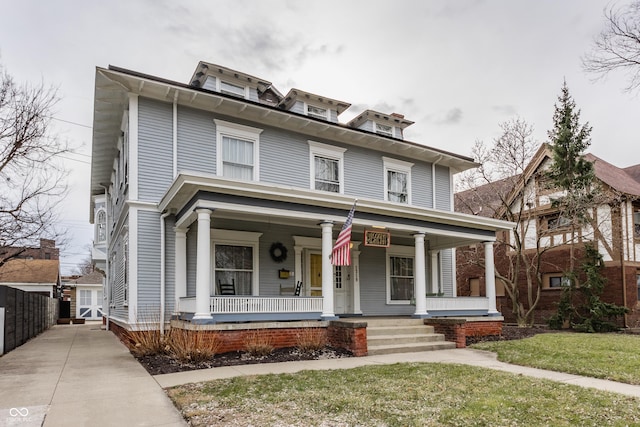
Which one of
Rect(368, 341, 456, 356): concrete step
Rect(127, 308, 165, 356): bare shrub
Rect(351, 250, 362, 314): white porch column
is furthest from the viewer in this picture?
Rect(351, 250, 362, 314): white porch column

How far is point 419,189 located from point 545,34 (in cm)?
643

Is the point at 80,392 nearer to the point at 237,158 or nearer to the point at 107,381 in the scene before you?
the point at 107,381

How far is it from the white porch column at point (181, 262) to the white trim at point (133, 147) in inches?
57.3

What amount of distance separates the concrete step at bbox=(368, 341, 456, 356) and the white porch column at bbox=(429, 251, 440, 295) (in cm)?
508

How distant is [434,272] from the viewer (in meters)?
17.2

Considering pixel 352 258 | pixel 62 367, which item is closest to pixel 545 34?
pixel 352 258

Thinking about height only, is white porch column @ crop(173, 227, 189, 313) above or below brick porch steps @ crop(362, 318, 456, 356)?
above

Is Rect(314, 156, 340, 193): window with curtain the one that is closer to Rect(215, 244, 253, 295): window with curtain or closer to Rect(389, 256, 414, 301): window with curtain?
Rect(215, 244, 253, 295): window with curtain

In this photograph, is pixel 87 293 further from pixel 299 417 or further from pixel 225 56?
pixel 299 417

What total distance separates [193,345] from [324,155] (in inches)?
307

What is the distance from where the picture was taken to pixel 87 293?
3588cm

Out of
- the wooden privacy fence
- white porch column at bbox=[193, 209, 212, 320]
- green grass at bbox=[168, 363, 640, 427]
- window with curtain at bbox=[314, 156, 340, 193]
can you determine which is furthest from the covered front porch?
the wooden privacy fence

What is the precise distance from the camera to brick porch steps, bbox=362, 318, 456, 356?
36.6 ft

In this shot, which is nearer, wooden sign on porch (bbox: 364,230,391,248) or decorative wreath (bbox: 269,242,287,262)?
wooden sign on porch (bbox: 364,230,391,248)
